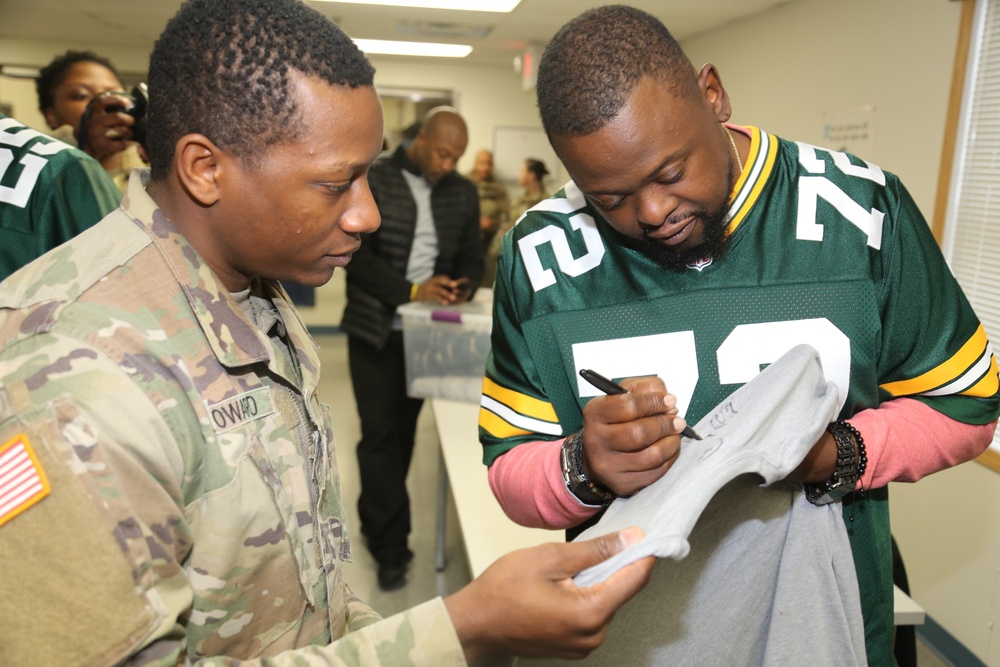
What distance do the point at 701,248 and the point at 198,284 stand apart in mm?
701

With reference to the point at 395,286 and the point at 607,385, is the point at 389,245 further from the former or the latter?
the point at 607,385

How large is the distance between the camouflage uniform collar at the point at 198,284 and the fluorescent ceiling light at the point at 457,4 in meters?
4.46

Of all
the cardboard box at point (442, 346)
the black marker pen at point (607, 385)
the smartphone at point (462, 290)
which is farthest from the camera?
the smartphone at point (462, 290)

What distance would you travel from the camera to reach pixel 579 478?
3.32 feet

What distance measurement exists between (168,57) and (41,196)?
99cm

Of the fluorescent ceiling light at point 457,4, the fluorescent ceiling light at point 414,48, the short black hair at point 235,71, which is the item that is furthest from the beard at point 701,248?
the fluorescent ceiling light at point 414,48

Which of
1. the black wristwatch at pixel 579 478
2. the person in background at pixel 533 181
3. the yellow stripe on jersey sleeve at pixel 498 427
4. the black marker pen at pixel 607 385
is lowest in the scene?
the black wristwatch at pixel 579 478

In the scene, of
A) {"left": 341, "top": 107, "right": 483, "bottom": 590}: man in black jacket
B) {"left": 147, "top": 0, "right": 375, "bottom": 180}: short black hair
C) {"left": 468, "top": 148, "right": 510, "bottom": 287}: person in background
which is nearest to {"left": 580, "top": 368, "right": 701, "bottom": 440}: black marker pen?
{"left": 147, "top": 0, "right": 375, "bottom": 180}: short black hair

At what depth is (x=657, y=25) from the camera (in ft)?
3.43

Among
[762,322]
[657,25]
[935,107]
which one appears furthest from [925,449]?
[935,107]

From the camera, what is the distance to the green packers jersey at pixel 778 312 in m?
1.08

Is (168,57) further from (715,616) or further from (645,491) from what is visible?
(715,616)

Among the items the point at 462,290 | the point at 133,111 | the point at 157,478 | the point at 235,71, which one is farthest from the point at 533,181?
the point at 157,478

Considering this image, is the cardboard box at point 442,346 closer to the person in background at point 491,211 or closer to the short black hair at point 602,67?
the short black hair at point 602,67
